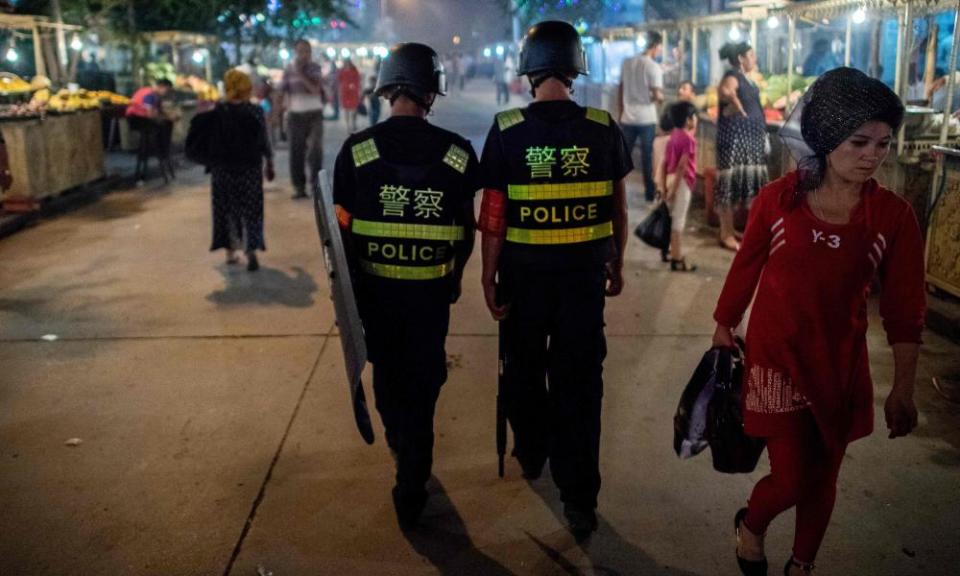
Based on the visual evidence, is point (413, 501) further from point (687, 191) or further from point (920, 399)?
point (687, 191)

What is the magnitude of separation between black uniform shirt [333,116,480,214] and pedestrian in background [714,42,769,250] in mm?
5220

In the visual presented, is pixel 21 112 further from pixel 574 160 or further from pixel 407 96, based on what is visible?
pixel 574 160

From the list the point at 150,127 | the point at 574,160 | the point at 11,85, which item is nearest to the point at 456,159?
the point at 574,160

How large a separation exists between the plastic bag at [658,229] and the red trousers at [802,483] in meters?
4.11

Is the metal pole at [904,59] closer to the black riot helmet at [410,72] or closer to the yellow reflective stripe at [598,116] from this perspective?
the yellow reflective stripe at [598,116]

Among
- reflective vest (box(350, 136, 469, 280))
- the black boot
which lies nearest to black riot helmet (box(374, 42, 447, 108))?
reflective vest (box(350, 136, 469, 280))

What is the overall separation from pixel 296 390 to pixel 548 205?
2426 millimetres

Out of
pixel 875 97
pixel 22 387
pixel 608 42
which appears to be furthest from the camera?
pixel 608 42

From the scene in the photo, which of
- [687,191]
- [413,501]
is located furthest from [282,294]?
[413,501]

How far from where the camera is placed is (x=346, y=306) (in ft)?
10.3

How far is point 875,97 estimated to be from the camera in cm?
262

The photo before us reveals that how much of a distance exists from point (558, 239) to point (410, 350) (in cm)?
74

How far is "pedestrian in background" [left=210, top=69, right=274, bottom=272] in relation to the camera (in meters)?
7.40

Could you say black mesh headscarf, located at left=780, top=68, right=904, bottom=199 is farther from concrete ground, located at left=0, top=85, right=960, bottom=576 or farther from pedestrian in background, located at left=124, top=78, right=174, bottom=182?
pedestrian in background, located at left=124, top=78, right=174, bottom=182
